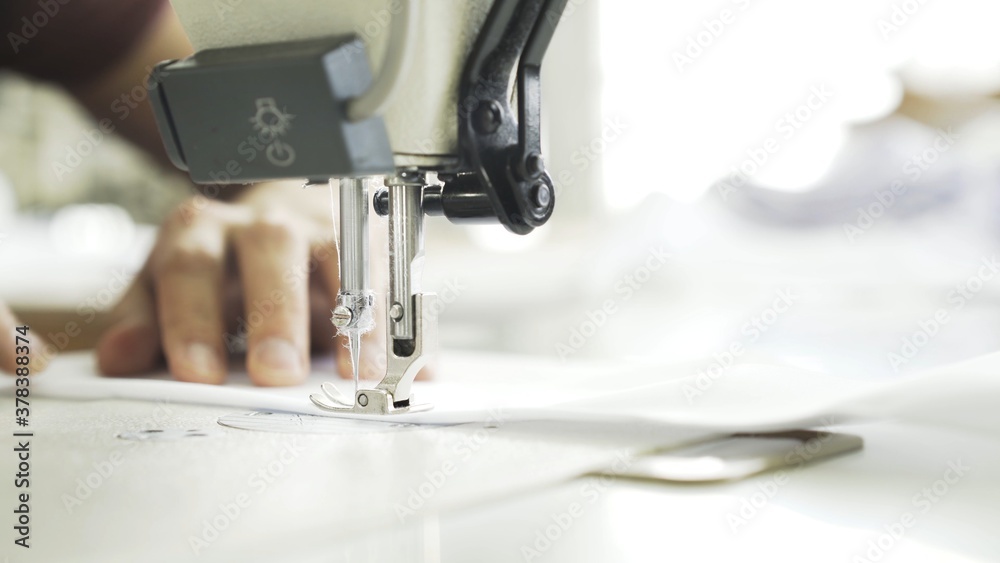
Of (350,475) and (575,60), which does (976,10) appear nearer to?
(575,60)

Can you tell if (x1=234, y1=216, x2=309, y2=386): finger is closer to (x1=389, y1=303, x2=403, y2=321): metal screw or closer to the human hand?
the human hand

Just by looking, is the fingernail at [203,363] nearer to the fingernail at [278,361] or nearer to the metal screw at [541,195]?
the fingernail at [278,361]

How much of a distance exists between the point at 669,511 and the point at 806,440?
0.24 metres

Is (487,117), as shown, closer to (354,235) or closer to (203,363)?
(354,235)

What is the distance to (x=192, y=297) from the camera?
1324 millimetres

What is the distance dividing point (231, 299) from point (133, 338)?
0.15 meters

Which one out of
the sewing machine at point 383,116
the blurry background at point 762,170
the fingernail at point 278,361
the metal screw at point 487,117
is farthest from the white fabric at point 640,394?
the blurry background at point 762,170

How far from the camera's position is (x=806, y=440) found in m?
0.89

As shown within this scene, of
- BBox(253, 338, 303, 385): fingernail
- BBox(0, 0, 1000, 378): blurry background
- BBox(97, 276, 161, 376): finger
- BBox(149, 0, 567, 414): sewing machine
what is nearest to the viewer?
BBox(149, 0, 567, 414): sewing machine

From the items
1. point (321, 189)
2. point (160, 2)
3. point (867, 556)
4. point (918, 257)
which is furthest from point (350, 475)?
point (918, 257)

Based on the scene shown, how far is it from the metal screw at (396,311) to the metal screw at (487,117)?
0.59ft

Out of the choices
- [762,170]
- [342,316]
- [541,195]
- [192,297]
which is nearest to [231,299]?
[192,297]

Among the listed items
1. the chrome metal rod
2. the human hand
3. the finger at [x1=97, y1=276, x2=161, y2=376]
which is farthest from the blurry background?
the chrome metal rod

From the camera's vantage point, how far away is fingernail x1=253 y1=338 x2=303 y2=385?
1.23 meters
